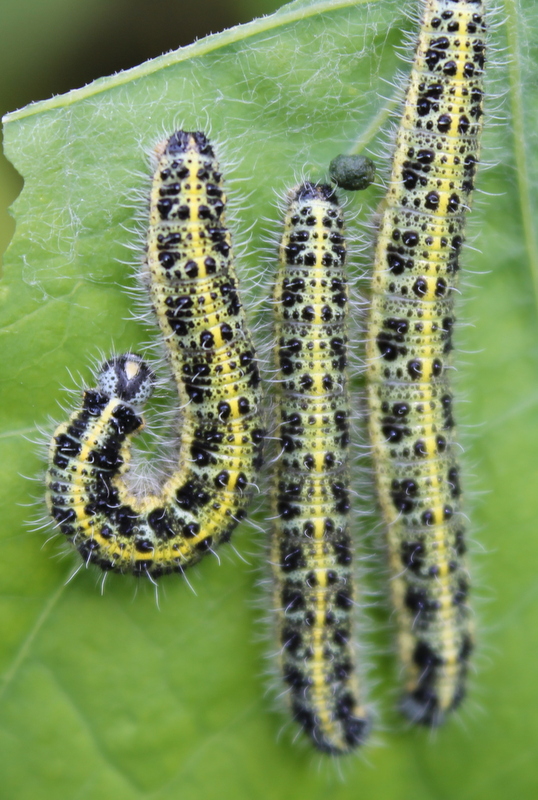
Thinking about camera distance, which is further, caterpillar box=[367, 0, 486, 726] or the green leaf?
caterpillar box=[367, 0, 486, 726]

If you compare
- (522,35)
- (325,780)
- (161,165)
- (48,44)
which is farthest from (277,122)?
(325,780)

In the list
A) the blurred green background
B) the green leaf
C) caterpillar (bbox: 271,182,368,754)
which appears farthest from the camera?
the blurred green background

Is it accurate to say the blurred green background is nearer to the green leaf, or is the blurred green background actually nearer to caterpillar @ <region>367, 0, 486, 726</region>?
the green leaf

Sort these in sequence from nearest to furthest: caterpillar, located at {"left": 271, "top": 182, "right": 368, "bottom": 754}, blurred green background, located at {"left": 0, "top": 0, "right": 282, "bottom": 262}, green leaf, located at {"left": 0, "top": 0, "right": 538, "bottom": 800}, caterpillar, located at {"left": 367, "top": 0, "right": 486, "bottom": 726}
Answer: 1. green leaf, located at {"left": 0, "top": 0, "right": 538, "bottom": 800}
2. caterpillar, located at {"left": 367, "top": 0, "right": 486, "bottom": 726}
3. caterpillar, located at {"left": 271, "top": 182, "right": 368, "bottom": 754}
4. blurred green background, located at {"left": 0, "top": 0, "right": 282, "bottom": 262}

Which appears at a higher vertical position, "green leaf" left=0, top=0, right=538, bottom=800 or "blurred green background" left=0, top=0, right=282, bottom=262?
"blurred green background" left=0, top=0, right=282, bottom=262

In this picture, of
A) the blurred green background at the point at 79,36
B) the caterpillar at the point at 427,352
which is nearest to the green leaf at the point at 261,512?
the caterpillar at the point at 427,352

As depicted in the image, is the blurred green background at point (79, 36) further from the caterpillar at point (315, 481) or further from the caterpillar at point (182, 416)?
the caterpillar at point (315, 481)

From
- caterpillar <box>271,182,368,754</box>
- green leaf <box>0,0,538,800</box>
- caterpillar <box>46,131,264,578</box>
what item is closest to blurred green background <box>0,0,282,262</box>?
green leaf <box>0,0,538,800</box>

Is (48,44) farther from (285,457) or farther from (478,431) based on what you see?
(478,431)
